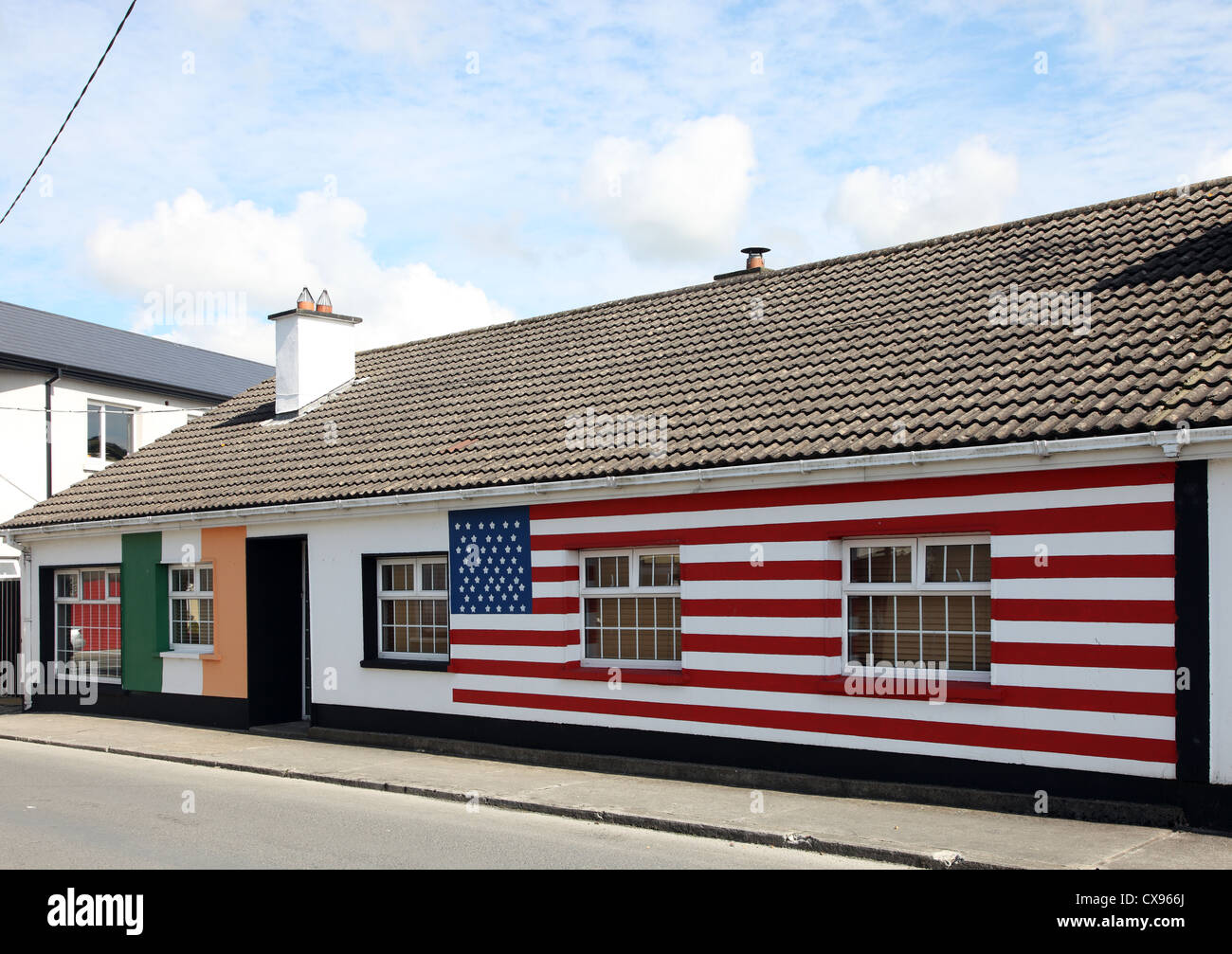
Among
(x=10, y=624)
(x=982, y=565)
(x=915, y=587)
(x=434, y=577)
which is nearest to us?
(x=982, y=565)

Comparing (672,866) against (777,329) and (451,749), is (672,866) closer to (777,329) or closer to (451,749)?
(451,749)

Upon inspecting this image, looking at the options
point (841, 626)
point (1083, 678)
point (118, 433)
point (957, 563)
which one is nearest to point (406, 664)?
point (841, 626)

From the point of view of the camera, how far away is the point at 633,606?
12.4m

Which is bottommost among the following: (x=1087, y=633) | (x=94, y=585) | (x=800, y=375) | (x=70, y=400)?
(x=94, y=585)

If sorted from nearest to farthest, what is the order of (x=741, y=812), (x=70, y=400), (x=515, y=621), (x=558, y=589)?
(x=741, y=812), (x=558, y=589), (x=515, y=621), (x=70, y=400)

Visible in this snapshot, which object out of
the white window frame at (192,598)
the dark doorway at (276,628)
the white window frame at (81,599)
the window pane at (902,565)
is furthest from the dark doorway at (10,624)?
the window pane at (902,565)

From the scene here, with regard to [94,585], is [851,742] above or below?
below

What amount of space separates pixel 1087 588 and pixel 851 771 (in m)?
2.71

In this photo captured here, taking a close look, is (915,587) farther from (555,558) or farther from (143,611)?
(143,611)

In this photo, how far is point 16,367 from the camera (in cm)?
2539

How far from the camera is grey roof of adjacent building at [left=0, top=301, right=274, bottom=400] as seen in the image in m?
26.2

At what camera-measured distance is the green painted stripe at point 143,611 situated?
17.6m

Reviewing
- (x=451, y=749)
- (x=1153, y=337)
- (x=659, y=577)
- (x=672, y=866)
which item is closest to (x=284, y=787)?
(x=451, y=749)

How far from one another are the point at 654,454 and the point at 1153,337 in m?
4.75
